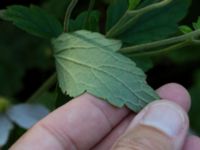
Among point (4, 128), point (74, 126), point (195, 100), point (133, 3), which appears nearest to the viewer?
point (133, 3)

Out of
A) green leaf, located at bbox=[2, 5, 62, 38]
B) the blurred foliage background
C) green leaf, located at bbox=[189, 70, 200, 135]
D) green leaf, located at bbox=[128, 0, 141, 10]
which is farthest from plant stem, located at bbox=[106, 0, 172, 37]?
green leaf, located at bbox=[189, 70, 200, 135]

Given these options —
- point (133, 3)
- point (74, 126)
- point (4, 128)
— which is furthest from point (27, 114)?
point (133, 3)

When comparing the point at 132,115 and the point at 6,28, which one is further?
the point at 6,28

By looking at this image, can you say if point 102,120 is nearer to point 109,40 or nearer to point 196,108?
point 109,40

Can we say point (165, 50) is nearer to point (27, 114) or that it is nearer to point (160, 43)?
point (160, 43)

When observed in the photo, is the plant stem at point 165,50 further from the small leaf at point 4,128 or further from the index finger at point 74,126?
the small leaf at point 4,128

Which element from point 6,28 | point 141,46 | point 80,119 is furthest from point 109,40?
point 6,28
